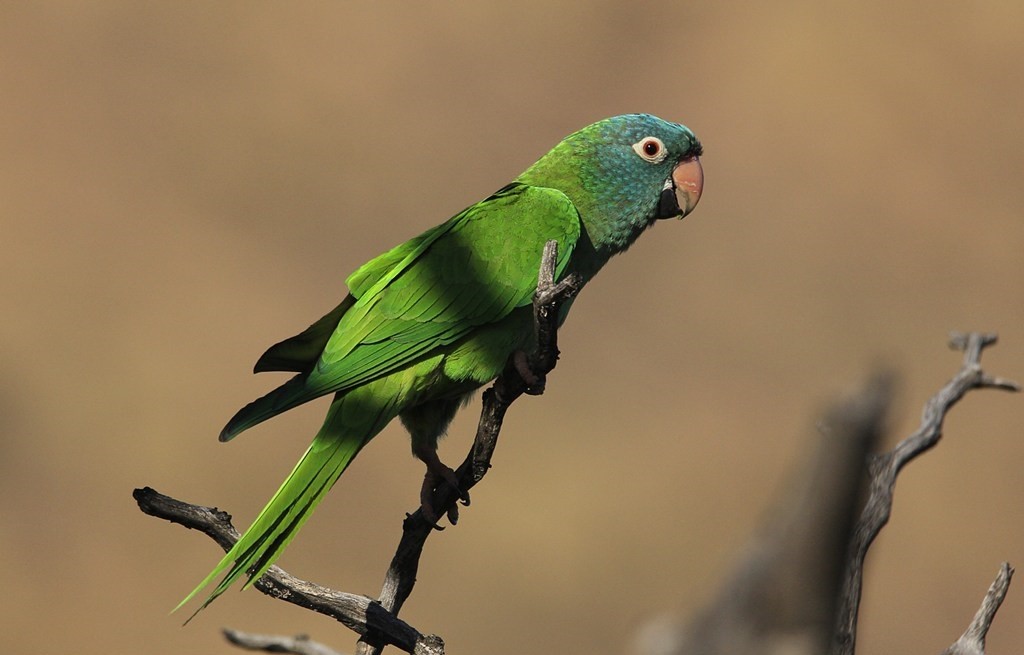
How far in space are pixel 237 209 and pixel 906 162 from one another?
8.57 m

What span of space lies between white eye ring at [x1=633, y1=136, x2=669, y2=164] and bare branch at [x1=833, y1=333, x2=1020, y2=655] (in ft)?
4.94

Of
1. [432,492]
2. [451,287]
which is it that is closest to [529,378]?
[432,492]

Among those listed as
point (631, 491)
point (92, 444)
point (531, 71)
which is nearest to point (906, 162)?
point (531, 71)

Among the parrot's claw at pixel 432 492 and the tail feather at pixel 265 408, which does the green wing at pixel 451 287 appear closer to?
the tail feather at pixel 265 408

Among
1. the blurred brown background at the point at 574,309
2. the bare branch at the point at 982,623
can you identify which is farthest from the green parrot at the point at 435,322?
the blurred brown background at the point at 574,309

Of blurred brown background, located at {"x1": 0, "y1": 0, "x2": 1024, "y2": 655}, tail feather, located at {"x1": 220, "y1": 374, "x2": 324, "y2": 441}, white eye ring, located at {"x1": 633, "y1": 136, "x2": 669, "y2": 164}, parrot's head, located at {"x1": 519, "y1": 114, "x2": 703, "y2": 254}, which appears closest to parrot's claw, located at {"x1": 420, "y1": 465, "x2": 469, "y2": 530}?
tail feather, located at {"x1": 220, "y1": 374, "x2": 324, "y2": 441}

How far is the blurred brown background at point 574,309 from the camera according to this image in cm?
991

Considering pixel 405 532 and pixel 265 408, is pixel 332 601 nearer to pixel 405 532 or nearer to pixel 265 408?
pixel 405 532

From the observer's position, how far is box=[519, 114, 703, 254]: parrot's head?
4875 mm

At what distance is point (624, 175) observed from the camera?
4938 millimetres

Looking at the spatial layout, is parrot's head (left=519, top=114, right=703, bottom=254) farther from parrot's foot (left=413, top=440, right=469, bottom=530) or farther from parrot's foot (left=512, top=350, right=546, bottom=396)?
parrot's foot (left=413, top=440, right=469, bottom=530)

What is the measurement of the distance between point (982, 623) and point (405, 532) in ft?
5.89

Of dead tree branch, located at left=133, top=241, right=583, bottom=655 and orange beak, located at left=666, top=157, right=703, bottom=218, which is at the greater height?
orange beak, located at left=666, top=157, right=703, bottom=218

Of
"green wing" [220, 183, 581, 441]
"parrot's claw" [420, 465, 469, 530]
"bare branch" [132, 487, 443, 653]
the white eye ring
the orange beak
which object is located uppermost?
the white eye ring
